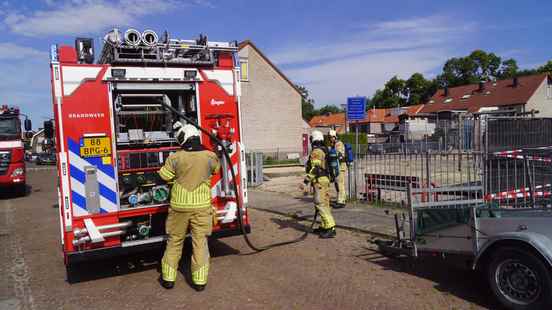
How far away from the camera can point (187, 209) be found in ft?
16.6

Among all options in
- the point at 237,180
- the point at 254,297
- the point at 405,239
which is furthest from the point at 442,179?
the point at 254,297

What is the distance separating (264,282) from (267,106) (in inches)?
1188

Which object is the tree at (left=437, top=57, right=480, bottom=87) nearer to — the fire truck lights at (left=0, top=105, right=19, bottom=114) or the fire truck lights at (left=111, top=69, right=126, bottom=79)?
the fire truck lights at (left=0, top=105, right=19, bottom=114)

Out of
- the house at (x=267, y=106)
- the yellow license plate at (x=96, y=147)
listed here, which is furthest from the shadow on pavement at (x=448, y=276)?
the house at (x=267, y=106)

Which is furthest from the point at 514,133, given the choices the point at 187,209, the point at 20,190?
the point at 20,190

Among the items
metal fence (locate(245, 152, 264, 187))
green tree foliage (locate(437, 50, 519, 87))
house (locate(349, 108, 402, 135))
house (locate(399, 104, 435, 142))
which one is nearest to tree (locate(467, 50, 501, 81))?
green tree foliage (locate(437, 50, 519, 87))

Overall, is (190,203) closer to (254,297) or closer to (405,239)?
(254,297)

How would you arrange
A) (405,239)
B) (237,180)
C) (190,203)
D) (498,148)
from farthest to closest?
1. (498,148)
2. (237,180)
3. (405,239)
4. (190,203)

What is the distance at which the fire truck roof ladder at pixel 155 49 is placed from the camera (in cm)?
559

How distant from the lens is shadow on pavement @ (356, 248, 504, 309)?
449 cm

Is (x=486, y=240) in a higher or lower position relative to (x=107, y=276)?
higher

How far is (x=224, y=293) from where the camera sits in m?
4.90

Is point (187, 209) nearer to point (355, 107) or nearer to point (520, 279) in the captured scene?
point (520, 279)

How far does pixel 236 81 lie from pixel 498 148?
473 cm
